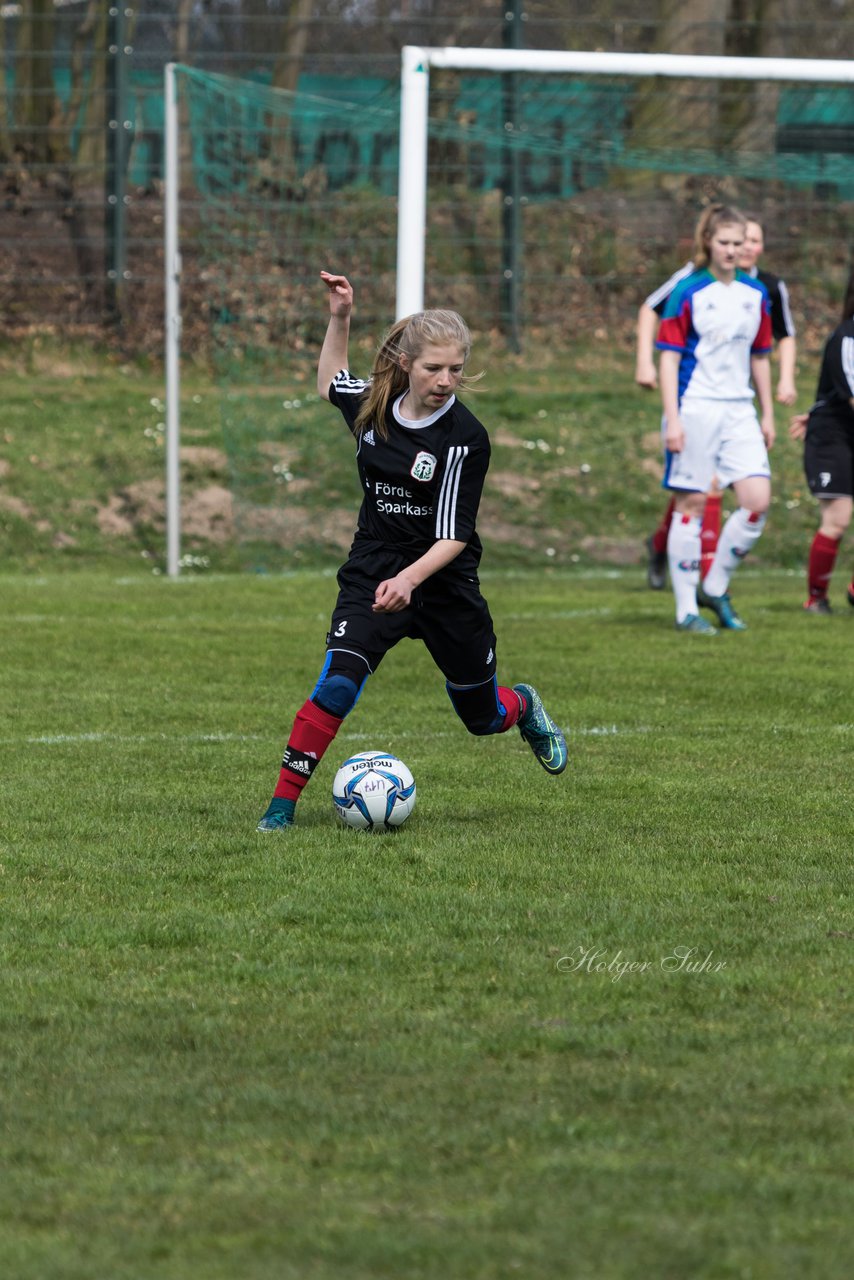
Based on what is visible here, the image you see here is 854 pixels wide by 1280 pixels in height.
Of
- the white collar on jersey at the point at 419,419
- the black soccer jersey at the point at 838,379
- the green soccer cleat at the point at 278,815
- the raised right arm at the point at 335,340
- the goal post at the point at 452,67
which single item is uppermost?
the goal post at the point at 452,67

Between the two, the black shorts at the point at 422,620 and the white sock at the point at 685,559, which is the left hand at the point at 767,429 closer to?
the white sock at the point at 685,559

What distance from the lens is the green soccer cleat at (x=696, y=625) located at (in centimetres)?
1012

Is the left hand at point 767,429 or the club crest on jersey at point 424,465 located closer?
the club crest on jersey at point 424,465

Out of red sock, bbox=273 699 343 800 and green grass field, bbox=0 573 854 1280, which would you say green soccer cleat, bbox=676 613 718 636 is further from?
red sock, bbox=273 699 343 800

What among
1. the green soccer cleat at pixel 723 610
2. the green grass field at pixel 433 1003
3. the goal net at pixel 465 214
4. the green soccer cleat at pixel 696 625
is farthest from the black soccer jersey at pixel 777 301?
the goal net at pixel 465 214

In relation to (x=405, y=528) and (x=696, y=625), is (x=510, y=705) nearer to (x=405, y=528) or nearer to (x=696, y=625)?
(x=405, y=528)

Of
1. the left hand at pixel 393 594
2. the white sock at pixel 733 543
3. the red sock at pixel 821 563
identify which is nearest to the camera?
the left hand at pixel 393 594

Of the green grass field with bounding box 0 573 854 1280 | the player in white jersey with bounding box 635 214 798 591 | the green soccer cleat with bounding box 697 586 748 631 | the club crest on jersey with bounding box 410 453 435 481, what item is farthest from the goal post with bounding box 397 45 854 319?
the club crest on jersey with bounding box 410 453 435 481

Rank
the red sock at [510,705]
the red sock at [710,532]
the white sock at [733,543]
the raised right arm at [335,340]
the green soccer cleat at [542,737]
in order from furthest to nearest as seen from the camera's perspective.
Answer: the red sock at [710,532] → the white sock at [733,543] → the green soccer cleat at [542,737] → the red sock at [510,705] → the raised right arm at [335,340]

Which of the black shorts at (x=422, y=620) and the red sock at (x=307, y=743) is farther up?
the black shorts at (x=422, y=620)

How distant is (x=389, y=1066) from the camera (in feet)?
11.4

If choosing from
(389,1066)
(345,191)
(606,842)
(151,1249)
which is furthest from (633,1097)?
(345,191)

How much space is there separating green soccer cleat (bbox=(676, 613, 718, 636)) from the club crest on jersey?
4.84 meters

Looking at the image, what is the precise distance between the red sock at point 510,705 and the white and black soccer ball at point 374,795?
22.9 inches
